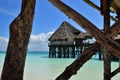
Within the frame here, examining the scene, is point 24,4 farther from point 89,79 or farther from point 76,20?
point 89,79

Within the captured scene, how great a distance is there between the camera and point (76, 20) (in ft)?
9.56

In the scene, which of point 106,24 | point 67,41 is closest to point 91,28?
point 106,24

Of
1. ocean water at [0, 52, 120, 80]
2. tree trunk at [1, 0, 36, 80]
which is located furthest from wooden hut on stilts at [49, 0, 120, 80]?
ocean water at [0, 52, 120, 80]

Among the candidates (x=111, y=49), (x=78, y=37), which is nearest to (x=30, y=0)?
(x=111, y=49)

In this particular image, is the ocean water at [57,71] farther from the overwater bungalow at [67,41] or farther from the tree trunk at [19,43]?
the tree trunk at [19,43]

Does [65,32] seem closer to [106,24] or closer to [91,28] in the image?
[106,24]

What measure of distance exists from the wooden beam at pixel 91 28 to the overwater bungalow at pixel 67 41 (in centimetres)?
3278

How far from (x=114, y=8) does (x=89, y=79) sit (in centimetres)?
882

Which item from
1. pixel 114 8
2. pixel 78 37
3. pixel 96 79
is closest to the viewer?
pixel 114 8

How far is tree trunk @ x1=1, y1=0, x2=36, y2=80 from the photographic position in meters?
2.54

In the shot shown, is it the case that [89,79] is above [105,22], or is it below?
below

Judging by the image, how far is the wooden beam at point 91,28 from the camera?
2.68 meters

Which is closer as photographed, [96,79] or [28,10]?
[28,10]

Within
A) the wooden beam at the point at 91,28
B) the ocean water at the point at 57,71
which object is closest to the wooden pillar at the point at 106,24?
the wooden beam at the point at 91,28
